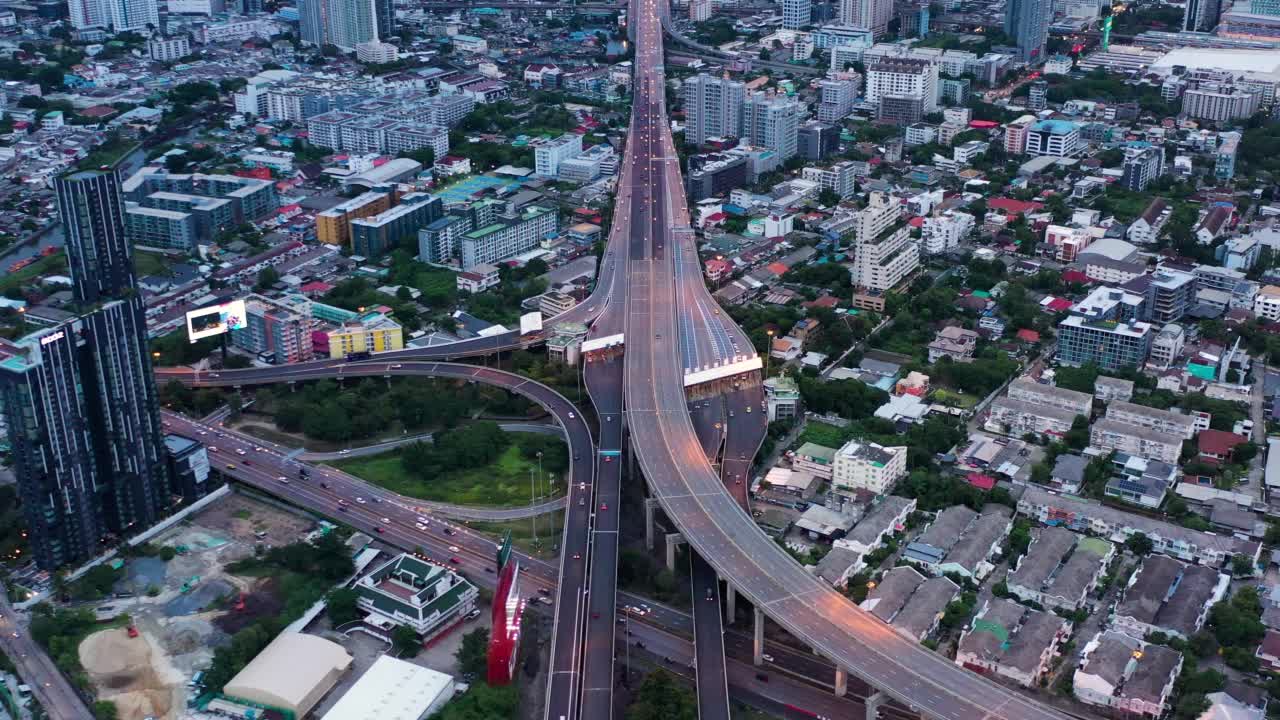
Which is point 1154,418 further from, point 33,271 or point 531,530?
point 33,271

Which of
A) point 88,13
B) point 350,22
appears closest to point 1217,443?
point 350,22

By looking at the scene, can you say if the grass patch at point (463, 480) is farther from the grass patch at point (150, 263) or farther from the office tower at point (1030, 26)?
the office tower at point (1030, 26)

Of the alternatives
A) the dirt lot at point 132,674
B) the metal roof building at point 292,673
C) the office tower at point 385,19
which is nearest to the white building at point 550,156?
the office tower at point 385,19

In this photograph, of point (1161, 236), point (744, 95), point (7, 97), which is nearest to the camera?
point (1161, 236)

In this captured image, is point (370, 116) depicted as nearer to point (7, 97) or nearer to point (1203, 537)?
point (7, 97)

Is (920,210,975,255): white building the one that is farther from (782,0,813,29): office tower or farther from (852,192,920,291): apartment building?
(782,0,813,29): office tower

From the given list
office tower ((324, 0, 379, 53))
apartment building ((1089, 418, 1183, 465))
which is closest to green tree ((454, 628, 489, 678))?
apartment building ((1089, 418, 1183, 465))

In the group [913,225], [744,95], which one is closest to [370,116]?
[744,95]
